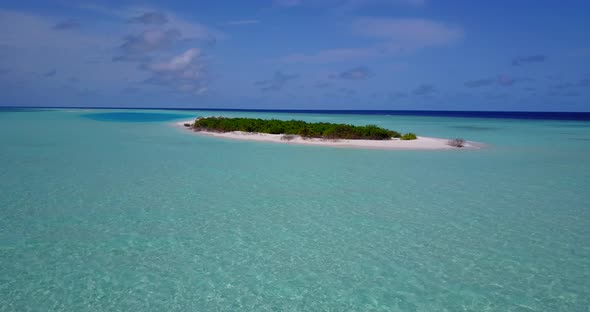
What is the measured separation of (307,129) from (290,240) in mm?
21814

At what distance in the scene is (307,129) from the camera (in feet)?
95.4

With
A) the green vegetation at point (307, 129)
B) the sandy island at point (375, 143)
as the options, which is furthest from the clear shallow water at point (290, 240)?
the green vegetation at point (307, 129)

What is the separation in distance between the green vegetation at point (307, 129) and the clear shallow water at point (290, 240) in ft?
42.4

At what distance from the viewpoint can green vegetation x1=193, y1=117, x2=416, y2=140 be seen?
27734 mm

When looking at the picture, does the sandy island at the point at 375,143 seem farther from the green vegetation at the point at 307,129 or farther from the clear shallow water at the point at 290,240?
the clear shallow water at the point at 290,240

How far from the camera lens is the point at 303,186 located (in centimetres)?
1236

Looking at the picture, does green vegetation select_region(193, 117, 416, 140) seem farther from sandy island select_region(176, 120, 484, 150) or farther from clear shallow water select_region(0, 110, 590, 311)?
clear shallow water select_region(0, 110, 590, 311)

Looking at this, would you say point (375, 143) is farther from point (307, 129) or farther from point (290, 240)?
point (290, 240)

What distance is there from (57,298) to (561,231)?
28.4ft

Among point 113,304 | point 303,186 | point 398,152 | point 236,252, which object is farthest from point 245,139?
point 113,304

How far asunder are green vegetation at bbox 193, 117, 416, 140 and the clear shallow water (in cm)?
1291

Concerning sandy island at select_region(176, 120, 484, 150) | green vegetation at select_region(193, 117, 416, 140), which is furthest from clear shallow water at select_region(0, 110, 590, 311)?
green vegetation at select_region(193, 117, 416, 140)

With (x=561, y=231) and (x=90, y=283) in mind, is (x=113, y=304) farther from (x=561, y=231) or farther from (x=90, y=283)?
(x=561, y=231)

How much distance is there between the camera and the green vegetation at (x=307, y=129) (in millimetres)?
27734
